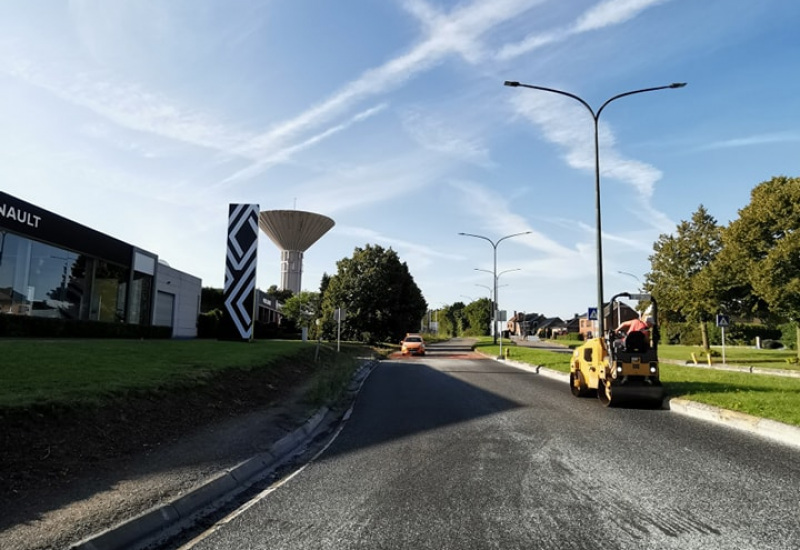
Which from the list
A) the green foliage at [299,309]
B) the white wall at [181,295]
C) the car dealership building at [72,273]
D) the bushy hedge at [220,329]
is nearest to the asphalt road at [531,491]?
the car dealership building at [72,273]

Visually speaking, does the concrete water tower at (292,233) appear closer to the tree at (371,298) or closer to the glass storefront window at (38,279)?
the tree at (371,298)

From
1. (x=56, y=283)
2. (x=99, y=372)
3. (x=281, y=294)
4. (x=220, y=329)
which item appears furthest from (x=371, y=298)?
(x=281, y=294)

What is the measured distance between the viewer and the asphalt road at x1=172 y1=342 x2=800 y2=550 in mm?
4434

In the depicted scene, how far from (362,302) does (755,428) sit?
43.5 meters

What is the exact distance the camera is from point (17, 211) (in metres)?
21.9

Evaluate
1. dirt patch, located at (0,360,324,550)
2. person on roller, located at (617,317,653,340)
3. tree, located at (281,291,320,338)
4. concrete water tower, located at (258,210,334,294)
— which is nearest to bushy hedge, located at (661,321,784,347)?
tree, located at (281,291,320,338)

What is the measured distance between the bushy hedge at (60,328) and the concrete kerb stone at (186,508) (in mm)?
16251

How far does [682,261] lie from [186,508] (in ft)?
147

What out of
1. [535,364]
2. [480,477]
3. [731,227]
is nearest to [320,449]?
[480,477]

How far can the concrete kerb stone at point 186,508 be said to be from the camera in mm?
4320

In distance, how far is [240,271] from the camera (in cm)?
2648

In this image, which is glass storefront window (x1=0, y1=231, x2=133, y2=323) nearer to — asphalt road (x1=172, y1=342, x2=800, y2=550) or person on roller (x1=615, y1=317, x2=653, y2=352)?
asphalt road (x1=172, y1=342, x2=800, y2=550)

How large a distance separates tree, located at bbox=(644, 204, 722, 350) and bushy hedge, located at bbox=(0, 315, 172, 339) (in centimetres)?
3580

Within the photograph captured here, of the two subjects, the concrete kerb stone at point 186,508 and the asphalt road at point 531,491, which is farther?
the asphalt road at point 531,491
